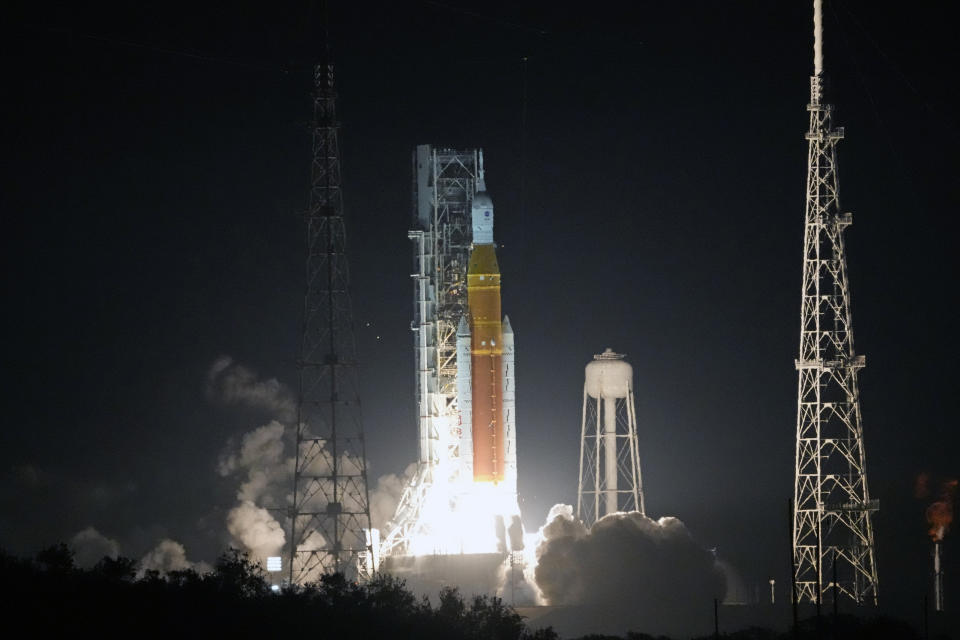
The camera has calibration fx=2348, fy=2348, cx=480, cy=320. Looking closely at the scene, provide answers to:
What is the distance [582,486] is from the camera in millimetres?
81812

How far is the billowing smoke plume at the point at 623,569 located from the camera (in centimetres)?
7625

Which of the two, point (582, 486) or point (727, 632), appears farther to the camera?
point (582, 486)

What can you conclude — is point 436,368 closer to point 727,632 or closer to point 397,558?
point 397,558

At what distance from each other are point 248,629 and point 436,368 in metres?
25.6

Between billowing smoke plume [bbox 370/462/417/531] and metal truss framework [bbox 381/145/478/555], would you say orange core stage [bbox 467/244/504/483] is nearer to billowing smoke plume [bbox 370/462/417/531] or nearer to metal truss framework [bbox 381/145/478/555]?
metal truss framework [bbox 381/145/478/555]

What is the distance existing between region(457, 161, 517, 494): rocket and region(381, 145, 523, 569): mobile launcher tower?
33 mm

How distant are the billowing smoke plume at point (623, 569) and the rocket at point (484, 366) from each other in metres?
2.94

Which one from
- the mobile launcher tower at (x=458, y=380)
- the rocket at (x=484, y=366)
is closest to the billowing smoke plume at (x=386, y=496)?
the mobile launcher tower at (x=458, y=380)

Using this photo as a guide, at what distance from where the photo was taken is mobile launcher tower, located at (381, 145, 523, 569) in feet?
254

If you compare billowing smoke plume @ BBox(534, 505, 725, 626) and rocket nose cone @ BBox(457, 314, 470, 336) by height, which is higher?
rocket nose cone @ BBox(457, 314, 470, 336)

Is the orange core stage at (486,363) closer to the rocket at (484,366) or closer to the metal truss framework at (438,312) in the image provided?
the rocket at (484,366)

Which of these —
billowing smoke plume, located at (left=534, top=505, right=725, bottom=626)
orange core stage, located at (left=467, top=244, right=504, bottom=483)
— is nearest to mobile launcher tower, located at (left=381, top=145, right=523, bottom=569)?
orange core stage, located at (left=467, top=244, right=504, bottom=483)

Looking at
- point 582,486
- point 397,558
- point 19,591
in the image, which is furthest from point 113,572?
point 582,486

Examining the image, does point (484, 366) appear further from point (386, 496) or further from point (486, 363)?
point (386, 496)
